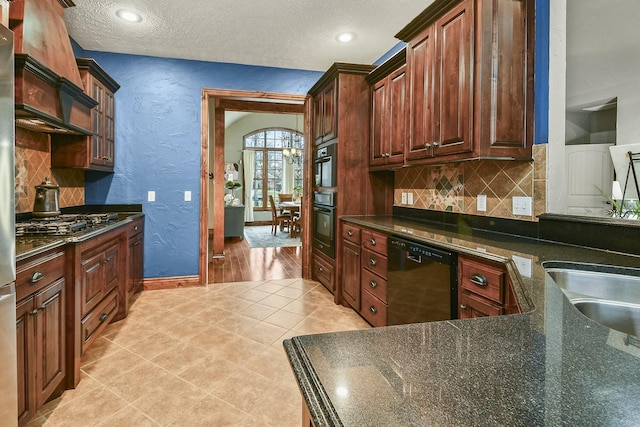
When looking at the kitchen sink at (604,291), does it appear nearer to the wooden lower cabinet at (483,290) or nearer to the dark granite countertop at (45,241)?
the wooden lower cabinet at (483,290)

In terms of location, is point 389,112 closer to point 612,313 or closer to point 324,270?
point 324,270

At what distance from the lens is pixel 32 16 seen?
217 cm

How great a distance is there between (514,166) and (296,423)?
1.99 meters

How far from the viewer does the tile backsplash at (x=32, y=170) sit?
255 cm

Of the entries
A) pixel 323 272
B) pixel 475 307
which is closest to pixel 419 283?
pixel 475 307

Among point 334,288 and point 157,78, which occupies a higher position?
point 157,78

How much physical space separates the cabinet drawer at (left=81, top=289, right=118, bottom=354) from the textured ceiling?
2.46m

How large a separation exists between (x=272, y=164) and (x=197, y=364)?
899 centimetres

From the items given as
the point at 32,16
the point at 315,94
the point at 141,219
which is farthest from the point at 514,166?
the point at 141,219

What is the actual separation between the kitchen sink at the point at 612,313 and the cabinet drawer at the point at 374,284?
4.96 feet

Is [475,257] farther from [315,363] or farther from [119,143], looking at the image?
[119,143]

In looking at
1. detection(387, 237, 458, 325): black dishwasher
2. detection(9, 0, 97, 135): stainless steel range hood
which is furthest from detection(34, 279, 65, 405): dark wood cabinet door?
detection(387, 237, 458, 325): black dishwasher

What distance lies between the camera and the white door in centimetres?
357

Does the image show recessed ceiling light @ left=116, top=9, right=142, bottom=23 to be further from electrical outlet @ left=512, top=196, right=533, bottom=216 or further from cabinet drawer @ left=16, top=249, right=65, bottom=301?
electrical outlet @ left=512, top=196, right=533, bottom=216
